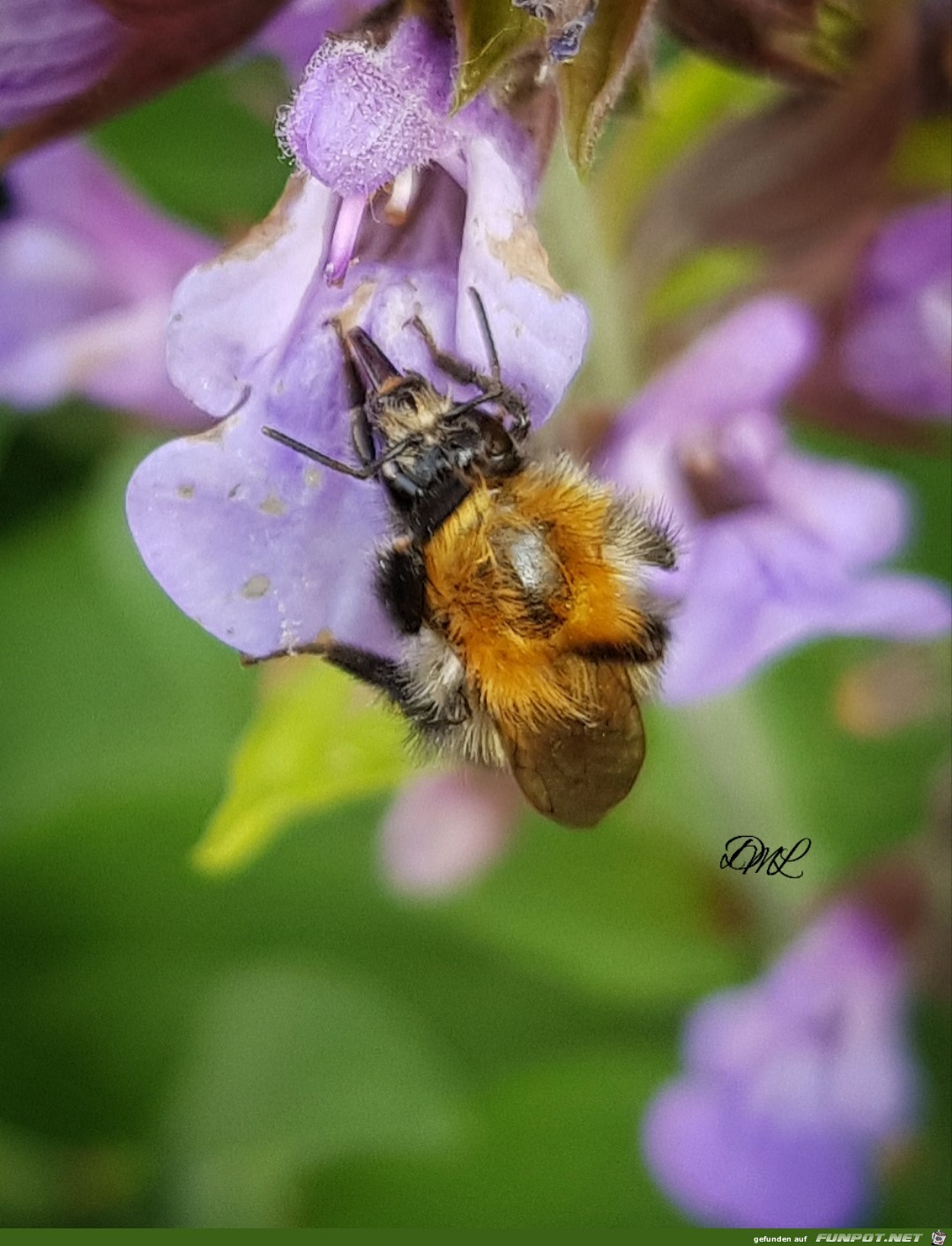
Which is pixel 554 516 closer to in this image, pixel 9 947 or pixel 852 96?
pixel 852 96

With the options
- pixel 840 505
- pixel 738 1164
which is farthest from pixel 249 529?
pixel 738 1164

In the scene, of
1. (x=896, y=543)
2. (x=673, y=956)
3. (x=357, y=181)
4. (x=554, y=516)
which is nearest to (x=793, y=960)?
(x=673, y=956)

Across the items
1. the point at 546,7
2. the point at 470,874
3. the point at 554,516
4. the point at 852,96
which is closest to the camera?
the point at 546,7

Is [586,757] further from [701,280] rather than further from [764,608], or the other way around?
[701,280]

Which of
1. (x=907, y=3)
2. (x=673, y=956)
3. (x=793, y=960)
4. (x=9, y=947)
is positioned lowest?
(x=9, y=947)

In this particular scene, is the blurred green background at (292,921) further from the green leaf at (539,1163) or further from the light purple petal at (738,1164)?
the light purple petal at (738,1164)

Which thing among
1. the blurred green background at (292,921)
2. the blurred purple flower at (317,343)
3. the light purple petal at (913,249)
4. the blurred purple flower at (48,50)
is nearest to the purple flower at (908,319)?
the light purple petal at (913,249)
